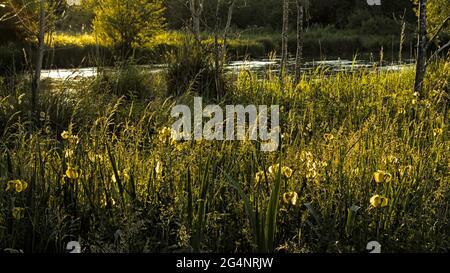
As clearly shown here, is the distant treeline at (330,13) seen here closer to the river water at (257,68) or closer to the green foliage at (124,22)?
the green foliage at (124,22)

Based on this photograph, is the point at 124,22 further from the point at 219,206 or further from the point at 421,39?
the point at 219,206

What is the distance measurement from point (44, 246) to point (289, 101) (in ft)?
15.5

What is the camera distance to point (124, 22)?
19.5 metres

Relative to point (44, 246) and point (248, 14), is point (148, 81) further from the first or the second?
point (248, 14)

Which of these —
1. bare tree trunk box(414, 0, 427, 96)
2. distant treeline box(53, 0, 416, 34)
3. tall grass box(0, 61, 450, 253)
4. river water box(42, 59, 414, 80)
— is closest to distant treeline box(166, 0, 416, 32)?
distant treeline box(53, 0, 416, 34)

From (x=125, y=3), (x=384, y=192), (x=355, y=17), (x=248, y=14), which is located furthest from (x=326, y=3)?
(x=384, y=192)

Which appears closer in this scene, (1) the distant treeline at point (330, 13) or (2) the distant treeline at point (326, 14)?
(2) the distant treeline at point (326, 14)

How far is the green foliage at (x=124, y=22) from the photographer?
19.3m

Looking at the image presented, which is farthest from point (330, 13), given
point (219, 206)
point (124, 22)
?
point (219, 206)

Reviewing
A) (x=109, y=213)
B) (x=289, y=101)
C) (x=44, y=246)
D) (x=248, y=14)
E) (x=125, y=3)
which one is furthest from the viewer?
(x=248, y=14)

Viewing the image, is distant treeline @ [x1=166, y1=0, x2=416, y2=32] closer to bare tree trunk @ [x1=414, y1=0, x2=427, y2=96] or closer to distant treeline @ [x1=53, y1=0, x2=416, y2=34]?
distant treeline @ [x1=53, y1=0, x2=416, y2=34]

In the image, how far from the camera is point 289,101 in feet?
22.9

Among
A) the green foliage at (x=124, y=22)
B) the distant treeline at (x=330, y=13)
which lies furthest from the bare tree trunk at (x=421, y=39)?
the distant treeline at (x=330, y=13)

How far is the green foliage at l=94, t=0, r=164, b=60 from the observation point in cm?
1934
